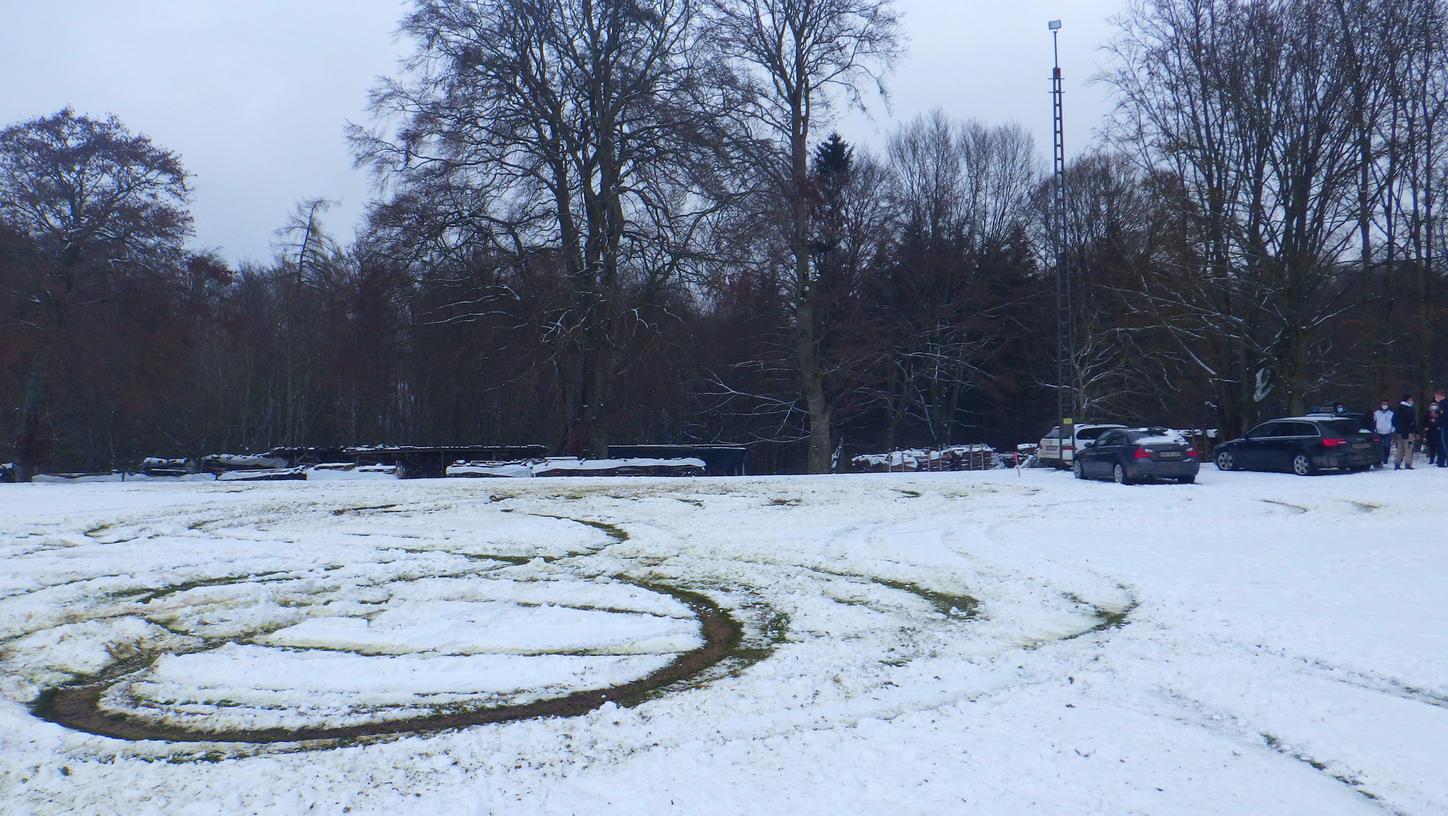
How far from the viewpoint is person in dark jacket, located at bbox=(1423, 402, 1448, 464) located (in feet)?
81.1

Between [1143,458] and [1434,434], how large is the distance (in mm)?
8291

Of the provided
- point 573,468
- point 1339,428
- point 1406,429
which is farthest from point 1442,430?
point 573,468

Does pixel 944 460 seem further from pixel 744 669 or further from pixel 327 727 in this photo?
pixel 327 727

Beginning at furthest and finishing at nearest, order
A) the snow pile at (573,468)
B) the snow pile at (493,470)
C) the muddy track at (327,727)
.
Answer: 1. the snow pile at (493,470)
2. the snow pile at (573,468)
3. the muddy track at (327,727)

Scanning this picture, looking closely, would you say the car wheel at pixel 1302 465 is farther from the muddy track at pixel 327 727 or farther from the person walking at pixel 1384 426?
the muddy track at pixel 327 727

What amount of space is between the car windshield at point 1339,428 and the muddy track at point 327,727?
21979mm

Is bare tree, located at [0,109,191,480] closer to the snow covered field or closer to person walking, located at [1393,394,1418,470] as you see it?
the snow covered field

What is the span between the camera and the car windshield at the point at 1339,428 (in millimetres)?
24078

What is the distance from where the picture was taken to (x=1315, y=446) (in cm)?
2414

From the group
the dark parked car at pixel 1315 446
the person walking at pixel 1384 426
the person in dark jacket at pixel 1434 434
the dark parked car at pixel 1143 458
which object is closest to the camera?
the dark parked car at pixel 1143 458

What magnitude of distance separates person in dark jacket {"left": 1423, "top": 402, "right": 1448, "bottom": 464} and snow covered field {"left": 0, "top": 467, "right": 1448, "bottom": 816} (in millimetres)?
11972

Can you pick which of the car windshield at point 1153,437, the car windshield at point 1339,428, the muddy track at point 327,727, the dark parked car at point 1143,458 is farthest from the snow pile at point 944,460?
the muddy track at point 327,727

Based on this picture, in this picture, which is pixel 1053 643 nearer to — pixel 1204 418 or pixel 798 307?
pixel 798 307

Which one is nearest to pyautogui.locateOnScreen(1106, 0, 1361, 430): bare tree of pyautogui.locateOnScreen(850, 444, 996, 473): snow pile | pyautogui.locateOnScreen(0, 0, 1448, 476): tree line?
pyautogui.locateOnScreen(0, 0, 1448, 476): tree line
